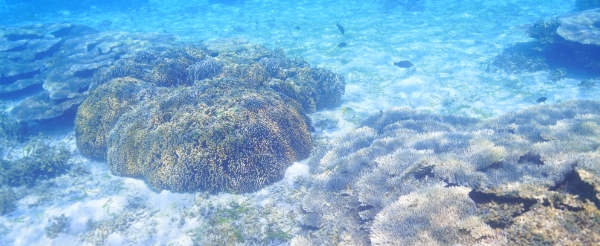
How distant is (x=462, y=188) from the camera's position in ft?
10.8

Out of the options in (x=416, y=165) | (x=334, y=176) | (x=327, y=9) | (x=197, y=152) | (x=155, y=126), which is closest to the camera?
(x=416, y=165)

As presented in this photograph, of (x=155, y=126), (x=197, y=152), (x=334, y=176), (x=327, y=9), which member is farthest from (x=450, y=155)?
(x=327, y=9)

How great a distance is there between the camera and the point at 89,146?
7.43 metres

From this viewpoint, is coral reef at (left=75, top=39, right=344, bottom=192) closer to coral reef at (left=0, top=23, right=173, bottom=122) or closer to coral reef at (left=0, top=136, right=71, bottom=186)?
coral reef at (left=0, top=136, right=71, bottom=186)

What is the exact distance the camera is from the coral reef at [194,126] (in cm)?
555

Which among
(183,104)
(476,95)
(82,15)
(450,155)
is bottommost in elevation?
(476,95)

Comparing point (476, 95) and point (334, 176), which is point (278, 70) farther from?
point (476, 95)

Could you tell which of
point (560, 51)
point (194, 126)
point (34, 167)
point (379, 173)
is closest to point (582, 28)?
point (560, 51)

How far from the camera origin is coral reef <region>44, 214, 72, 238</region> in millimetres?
5320

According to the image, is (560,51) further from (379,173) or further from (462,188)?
(462,188)

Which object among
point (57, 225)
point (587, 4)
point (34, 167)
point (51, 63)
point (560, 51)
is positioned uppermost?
point (51, 63)

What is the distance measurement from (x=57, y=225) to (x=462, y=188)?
→ 22.1 ft

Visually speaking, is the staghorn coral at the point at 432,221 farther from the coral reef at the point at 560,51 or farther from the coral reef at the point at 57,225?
the coral reef at the point at 560,51

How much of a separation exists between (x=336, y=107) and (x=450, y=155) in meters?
5.95
